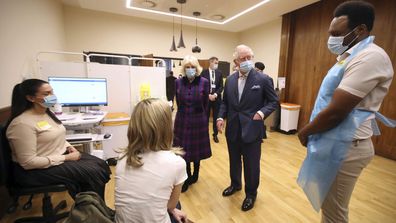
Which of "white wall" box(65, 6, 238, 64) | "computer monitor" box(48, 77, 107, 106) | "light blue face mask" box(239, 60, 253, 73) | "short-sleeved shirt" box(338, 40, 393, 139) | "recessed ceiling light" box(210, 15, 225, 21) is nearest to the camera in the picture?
"short-sleeved shirt" box(338, 40, 393, 139)

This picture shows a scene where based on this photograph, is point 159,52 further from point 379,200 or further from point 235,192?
point 379,200

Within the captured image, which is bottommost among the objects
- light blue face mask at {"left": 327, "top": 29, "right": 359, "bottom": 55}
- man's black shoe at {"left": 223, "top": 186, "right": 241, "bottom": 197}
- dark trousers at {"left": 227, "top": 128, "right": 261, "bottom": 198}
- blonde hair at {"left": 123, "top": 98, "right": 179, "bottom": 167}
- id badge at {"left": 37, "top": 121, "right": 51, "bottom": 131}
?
man's black shoe at {"left": 223, "top": 186, "right": 241, "bottom": 197}

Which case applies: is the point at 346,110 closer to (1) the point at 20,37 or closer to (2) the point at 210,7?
(1) the point at 20,37

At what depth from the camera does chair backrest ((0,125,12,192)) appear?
124 cm

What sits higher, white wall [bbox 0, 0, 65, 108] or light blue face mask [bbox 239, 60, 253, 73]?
white wall [bbox 0, 0, 65, 108]

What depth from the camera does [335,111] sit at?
0.93 metres

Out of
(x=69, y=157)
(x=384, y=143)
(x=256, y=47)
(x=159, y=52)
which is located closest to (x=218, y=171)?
(x=69, y=157)

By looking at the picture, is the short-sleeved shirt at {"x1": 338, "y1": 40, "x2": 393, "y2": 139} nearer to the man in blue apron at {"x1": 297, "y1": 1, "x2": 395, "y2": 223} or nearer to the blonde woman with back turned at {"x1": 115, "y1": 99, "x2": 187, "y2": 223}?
the man in blue apron at {"x1": 297, "y1": 1, "x2": 395, "y2": 223}

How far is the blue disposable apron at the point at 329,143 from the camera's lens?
93 centimetres

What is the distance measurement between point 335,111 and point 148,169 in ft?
2.84

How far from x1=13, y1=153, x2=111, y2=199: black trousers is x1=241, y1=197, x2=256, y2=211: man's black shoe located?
1.21 m

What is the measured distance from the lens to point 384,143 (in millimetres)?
3256

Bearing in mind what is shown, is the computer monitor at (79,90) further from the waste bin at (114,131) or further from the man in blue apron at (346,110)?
the man in blue apron at (346,110)

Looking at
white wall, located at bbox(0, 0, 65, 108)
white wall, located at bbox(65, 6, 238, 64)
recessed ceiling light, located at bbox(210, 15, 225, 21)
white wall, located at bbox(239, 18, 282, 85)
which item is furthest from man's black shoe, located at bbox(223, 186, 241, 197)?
white wall, located at bbox(65, 6, 238, 64)
